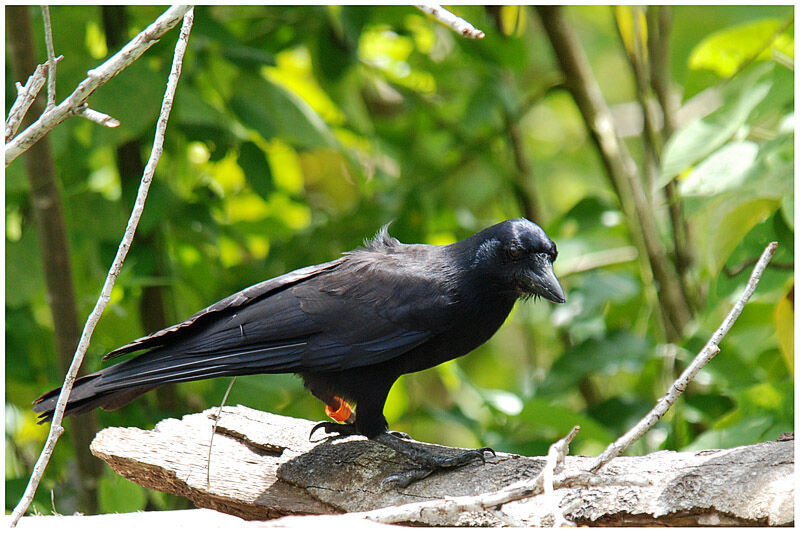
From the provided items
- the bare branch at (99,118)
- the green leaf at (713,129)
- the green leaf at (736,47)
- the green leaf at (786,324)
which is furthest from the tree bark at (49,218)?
the green leaf at (786,324)

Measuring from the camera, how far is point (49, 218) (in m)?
3.93

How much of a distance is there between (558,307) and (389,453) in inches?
84.7

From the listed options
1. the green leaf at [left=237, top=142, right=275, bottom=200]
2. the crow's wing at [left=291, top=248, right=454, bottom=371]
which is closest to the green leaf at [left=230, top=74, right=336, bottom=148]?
the green leaf at [left=237, top=142, right=275, bottom=200]

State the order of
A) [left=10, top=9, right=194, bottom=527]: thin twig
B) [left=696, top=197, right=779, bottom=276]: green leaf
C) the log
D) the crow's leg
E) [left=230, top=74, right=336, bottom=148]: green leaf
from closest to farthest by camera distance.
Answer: [left=10, top=9, right=194, bottom=527]: thin twig < the log < the crow's leg < [left=696, top=197, right=779, bottom=276]: green leaf < [left=230, top=74, right=336, bottom=148]: green leaf

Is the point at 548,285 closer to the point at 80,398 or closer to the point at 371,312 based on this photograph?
the point at 371,312

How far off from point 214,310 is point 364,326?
0.61 m

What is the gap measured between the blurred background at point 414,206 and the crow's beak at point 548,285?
69 cm

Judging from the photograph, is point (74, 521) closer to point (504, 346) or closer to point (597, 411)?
point (597, 411)

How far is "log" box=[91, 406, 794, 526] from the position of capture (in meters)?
2.44

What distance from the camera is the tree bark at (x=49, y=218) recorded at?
12.7ft

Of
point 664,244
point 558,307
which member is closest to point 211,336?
point 558,307

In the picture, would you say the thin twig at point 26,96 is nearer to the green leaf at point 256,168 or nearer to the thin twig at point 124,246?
the thin twig at point 124,246

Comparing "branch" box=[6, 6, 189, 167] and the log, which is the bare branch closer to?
"branch" box=[6, 6, 189, 167]

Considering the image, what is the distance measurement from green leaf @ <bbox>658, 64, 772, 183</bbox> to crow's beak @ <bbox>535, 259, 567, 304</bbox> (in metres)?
0.65
